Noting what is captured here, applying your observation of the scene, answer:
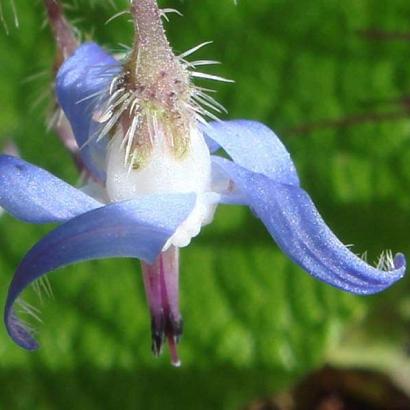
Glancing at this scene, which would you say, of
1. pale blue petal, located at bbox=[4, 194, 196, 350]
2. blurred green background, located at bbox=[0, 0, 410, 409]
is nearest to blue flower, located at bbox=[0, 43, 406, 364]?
pale blue petal, located at bbox=[4, 194, 196, 350]

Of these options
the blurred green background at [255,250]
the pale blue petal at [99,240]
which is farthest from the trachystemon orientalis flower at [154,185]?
the blurred green background at [255,250]

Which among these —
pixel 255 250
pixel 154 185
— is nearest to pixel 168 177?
pixel 154 185

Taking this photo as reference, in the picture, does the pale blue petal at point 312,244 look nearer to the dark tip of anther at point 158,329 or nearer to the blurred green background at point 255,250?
the dark tip of anther at point 158,329

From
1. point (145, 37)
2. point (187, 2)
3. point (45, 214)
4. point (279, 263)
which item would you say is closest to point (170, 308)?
point (45, 214)

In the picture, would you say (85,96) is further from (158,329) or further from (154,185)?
(158,329)

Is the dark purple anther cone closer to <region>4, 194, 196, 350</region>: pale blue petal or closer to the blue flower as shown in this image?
the blue flower

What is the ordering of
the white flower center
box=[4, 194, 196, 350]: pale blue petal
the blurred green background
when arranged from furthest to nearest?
the blurred green background → the white flower center → box=[4, 194, 196, 350]: pale blue petal

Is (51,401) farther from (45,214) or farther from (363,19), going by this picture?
(45,214)
